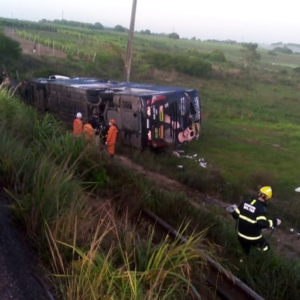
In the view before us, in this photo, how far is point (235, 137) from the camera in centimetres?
2495

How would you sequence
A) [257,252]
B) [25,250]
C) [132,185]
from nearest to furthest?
[25,250] < [257,252] < [132,185]

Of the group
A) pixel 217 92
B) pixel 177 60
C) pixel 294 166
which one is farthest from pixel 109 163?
pixel 177 60

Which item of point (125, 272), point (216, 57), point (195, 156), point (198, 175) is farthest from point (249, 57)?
point (125, 272)

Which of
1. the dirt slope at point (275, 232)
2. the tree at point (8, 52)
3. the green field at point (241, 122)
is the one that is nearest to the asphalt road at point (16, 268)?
the dirt slope at point (275, 232)

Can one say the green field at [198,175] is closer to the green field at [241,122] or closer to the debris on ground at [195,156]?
the green field at [241,122]

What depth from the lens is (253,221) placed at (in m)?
8.55

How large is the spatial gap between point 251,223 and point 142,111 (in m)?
9.08

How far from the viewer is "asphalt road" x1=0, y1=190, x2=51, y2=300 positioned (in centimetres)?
479

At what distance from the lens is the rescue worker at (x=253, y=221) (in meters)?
8.50

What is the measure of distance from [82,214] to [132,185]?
3.76 meters

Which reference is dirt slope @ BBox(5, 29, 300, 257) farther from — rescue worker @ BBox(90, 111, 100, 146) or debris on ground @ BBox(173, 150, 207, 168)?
debris on ground @ BBox(173, 150, 207, 168)

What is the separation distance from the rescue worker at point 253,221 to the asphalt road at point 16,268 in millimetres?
3908

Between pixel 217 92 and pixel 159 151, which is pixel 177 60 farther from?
pixel 159 151

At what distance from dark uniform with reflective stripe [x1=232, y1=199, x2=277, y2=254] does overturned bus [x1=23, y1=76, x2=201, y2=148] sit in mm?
8957
